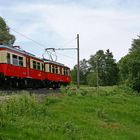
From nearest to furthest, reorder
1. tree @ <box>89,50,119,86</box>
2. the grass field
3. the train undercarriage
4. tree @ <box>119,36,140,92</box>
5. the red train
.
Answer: the grass field → the red train → the train undercarriage → tree @ <box>119,36,140,92</box> → tree @ <box>89,50,119,86</box>

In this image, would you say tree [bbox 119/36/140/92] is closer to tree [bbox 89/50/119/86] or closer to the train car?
the train car

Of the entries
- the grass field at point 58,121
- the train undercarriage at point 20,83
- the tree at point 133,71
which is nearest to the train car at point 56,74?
the train undercarriage at point 20,83

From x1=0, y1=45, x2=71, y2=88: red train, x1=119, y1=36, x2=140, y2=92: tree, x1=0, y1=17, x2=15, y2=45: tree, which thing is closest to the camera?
x1=0, y1=45, x2=71, y2=88: red train

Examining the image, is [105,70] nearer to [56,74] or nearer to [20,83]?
[56,74]

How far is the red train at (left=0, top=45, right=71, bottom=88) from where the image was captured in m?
35.7

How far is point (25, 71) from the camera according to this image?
40.7 meters

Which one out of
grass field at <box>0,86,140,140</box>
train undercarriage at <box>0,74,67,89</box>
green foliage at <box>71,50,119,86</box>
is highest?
green foliage at <box>71,50,119,86</box>

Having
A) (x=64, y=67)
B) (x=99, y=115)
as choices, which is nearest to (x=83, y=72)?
(x=64, y=67)

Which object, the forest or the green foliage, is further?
the green foliage

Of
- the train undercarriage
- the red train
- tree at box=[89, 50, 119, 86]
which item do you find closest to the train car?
the red train

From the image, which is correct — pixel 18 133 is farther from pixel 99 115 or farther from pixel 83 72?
pixel 83 72

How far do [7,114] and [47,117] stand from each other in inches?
91.8

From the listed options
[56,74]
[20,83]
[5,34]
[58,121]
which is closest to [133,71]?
[56,74]

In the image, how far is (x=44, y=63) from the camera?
50312 millimetres
